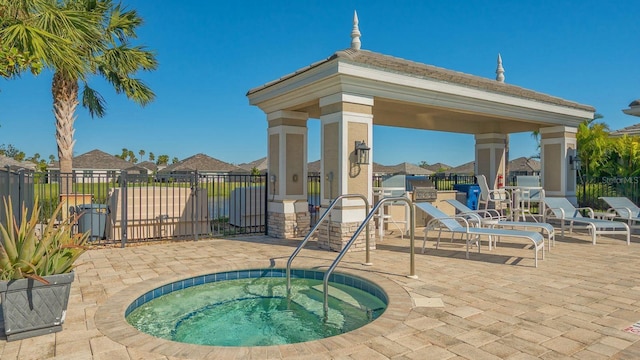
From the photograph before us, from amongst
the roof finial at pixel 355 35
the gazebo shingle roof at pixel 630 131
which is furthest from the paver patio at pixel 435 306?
the gazebo shingle roof at pixel 630 131

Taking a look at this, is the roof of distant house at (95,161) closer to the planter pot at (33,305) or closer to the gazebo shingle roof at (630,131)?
the planter pot at (33,305)

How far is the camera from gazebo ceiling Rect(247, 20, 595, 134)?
7375 mm

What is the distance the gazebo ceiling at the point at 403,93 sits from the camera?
24.2ft

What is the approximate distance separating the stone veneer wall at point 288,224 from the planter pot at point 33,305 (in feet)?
19.8

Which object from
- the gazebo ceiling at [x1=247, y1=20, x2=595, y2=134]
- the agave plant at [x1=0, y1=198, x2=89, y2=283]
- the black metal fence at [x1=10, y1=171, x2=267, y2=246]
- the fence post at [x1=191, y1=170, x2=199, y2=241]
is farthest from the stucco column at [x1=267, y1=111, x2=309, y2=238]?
the agave plant at [x1=0, y1=198, x2=89, y2=283]

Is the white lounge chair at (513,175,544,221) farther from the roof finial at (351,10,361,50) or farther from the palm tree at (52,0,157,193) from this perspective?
the palm tree at (52,0,157,193)

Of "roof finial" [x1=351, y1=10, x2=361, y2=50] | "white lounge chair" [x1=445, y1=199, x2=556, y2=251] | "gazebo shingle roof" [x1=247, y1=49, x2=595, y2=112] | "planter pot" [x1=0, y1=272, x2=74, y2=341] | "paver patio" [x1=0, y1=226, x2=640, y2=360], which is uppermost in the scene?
"roof finial" [x1=351, y1=10, x2=361, y2=50]

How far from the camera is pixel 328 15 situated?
15602 millimetres

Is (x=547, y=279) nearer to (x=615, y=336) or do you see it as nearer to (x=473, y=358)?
(x=615, y=336)

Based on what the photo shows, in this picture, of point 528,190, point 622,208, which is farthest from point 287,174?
point 622,208

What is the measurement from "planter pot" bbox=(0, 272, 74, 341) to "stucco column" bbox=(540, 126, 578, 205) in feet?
43.1

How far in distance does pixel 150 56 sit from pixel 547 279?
12.6m

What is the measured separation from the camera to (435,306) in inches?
167

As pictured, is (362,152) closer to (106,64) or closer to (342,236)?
(342,236)
